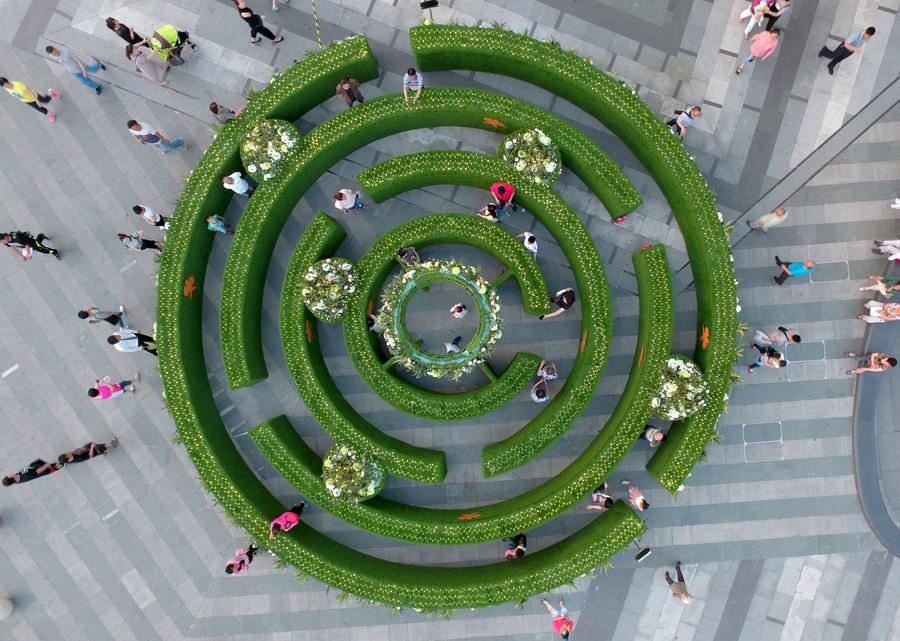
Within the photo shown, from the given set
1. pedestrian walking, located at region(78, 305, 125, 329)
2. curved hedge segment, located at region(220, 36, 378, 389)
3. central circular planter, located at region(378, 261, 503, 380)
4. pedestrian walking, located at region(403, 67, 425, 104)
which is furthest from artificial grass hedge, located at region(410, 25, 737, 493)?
pedestrian walking, located at region(78, 305, 125, 329)

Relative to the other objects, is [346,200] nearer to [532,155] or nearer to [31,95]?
[532,155]

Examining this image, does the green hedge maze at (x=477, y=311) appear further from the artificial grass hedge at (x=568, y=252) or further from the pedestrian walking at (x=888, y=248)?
the pedestrian walking at (x=888, y=248)

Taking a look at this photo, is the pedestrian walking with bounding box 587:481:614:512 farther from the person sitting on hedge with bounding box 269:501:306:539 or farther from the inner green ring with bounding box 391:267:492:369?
the person sitting on hedge with bounding box 269:501:306:539


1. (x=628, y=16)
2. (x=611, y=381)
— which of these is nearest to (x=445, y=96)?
(x=628, y=16)

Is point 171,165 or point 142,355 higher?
point 171,165

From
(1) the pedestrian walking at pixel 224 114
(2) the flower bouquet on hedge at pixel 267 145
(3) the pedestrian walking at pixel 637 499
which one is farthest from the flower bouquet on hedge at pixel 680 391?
(1) the pedestrian walking at pixel 224 114

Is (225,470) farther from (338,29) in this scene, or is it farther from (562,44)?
(562,44)
